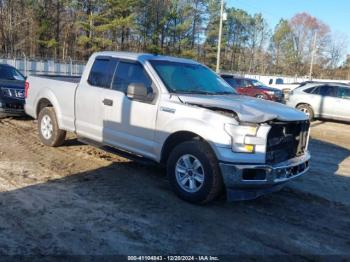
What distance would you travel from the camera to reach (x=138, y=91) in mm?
6309

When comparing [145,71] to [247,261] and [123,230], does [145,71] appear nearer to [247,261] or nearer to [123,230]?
[123,230]

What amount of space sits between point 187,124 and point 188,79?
127 cm

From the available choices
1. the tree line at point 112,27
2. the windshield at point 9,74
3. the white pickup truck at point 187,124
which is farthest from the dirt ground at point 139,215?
the tree line at point 112,27

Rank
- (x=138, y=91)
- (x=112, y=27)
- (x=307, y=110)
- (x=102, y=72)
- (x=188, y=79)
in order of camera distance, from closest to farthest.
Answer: (x=138, y=91) → (x=188, y=79) → (x=102, y=72) → (x=307, y=110) → (x=112, y=27)

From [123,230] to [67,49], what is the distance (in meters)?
62.0

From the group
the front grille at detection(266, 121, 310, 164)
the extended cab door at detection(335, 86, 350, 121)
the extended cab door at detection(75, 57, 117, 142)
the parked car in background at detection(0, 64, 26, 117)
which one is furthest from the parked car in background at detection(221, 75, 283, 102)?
the front grille at detection(266, 121, 310, 164)

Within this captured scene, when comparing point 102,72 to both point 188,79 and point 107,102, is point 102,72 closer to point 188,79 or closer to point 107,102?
point 107,102

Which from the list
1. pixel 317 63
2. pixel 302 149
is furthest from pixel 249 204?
pixel 317 63

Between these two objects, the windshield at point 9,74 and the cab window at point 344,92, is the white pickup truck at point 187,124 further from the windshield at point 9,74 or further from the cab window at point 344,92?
the cab window at point 344,92

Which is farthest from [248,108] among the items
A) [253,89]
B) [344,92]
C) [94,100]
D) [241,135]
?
[253,89]

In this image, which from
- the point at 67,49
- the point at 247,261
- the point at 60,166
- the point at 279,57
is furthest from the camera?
the point at 279,57

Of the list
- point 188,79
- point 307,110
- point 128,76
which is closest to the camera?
point 188,79

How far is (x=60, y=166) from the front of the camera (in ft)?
24.0

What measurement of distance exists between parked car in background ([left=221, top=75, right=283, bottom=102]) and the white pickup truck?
13737 millimetres
